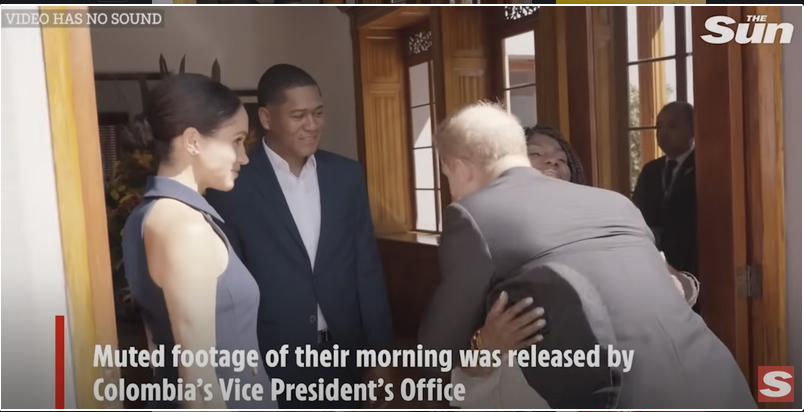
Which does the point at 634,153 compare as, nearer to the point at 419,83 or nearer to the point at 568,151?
the point at 568,151

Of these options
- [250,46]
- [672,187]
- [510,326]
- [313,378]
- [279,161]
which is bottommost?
[313,378]

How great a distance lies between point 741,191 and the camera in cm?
172

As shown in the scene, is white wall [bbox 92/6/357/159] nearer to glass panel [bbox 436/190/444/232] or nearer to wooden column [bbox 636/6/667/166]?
glass panel [bbox 436/190/444/232]

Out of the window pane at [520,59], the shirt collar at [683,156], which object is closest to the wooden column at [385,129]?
the window pane at [520,59]

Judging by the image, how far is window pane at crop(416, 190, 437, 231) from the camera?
163cm

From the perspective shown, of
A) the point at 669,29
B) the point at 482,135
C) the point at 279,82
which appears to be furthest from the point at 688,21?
the point at 279,82

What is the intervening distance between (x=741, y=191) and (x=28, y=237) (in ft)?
5.08

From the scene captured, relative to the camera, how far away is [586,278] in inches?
62.2

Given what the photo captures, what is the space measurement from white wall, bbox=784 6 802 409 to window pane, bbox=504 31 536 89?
57cm

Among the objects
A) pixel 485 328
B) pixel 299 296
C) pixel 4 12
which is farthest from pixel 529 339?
pixel 4 12

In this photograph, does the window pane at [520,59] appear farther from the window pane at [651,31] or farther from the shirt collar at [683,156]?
the shirt collar at [683,156]

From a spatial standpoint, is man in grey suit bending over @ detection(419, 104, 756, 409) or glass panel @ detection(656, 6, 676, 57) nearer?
man in grey suit bending over @ detection(419, 104, 756, 409)

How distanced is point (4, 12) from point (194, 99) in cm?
43

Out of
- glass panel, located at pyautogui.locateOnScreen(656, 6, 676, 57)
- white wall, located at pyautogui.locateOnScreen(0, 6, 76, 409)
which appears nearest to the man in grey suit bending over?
glass panel, located at pyautogui.locateOnScreen(656, 6, 676, 57)
